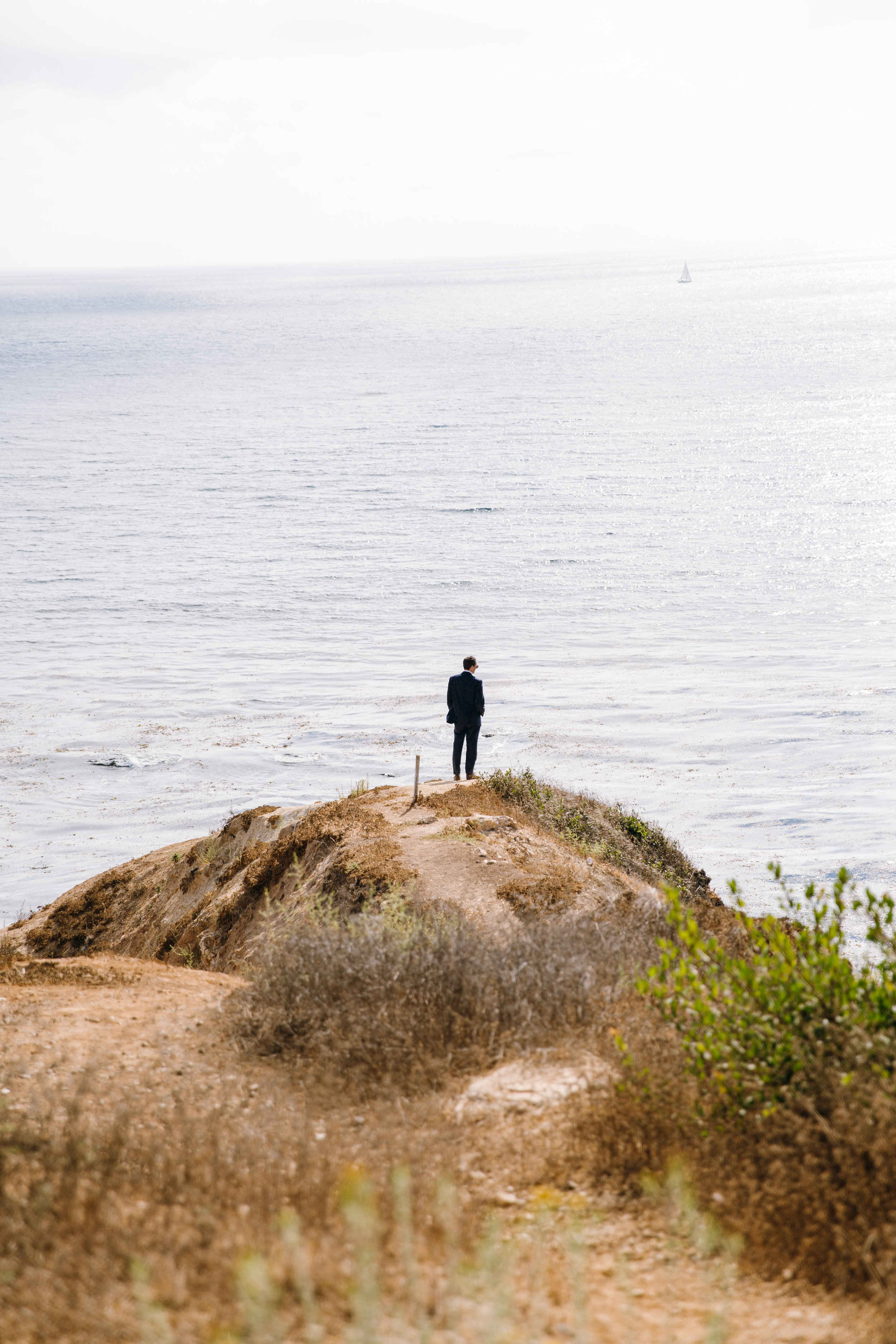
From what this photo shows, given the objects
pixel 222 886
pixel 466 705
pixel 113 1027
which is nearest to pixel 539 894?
pixel 113 1027

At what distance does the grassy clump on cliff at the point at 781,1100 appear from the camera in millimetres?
4242

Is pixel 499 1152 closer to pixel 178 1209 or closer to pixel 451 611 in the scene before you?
pixel 178 1209

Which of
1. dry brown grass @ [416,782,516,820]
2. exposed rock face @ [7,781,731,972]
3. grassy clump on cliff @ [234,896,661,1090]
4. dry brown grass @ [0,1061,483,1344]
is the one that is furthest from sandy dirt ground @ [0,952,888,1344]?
dry brown grass @ [416,782,516,820]

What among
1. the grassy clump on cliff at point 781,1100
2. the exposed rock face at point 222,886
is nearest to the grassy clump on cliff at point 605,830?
the exposed rock face at point 222,886

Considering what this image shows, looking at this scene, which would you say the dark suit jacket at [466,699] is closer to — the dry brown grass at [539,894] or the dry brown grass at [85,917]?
the dry brown grass at [539,894]

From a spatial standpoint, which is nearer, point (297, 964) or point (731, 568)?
point (297, 964)

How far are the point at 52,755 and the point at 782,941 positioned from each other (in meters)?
22.7

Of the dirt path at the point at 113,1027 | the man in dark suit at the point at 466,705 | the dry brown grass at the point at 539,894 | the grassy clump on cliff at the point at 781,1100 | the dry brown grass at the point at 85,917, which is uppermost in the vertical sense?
the man in dark suit at the point at 466,705

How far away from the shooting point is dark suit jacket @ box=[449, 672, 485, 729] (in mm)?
15133

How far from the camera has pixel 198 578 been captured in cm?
4041

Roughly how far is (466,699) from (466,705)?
0.09 m

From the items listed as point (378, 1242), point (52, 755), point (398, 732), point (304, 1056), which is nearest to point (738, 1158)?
point (378, 1242)

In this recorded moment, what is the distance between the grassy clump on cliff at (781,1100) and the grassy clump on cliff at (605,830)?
7973 millimetres

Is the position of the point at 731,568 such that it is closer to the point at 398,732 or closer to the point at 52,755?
the point at 398,732
